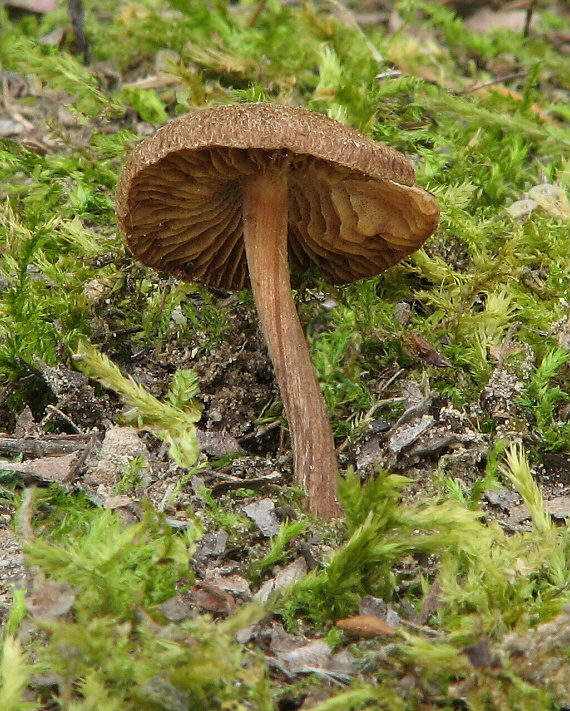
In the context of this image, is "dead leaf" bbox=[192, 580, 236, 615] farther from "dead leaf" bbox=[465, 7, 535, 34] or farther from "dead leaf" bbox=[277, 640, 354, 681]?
"dead leaf" bbox=[465, 7, 535, 34]

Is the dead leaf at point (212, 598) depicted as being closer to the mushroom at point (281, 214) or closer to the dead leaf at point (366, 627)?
the dead leaf at point (366, 627)

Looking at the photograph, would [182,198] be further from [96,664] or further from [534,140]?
[534,140]

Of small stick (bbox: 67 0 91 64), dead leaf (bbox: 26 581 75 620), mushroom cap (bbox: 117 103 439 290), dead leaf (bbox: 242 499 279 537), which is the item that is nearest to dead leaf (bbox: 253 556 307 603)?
dead leaf (bbox: 242 499 279 537)

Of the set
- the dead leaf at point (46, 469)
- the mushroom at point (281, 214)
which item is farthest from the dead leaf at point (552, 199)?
the dead leaf at point (46, 469)

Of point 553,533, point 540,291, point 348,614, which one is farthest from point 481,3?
point 348,614

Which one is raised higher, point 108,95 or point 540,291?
point 108,95

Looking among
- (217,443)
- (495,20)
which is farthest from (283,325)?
(495,20)
